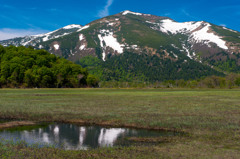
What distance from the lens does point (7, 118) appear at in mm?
29203

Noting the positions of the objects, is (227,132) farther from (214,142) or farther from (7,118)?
(7,118)

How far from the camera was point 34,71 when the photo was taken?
119125mm

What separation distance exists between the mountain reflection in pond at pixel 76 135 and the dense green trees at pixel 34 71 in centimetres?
10070

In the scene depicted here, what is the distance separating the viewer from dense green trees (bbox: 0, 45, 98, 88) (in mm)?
118812

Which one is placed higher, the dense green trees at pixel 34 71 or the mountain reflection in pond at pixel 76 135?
the dense green trees at pixel 34 71

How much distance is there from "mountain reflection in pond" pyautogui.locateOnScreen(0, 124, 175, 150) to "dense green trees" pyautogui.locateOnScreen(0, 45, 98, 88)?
100700 millimetres

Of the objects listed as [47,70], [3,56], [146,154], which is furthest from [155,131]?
[3,56]

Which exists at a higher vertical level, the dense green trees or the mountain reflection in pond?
the dense green trees

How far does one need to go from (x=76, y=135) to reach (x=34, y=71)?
107m

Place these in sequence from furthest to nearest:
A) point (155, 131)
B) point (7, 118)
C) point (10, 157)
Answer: point (7, 118)
point (155, 131)
point (10, 157)

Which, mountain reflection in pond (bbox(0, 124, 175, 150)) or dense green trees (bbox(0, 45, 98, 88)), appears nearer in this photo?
mountain reflection in pond (bbox(0, 124, 175, 150))

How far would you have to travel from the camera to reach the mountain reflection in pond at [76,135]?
1752cm

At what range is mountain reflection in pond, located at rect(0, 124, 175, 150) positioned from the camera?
1752 centimetres

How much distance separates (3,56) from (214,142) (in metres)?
138
